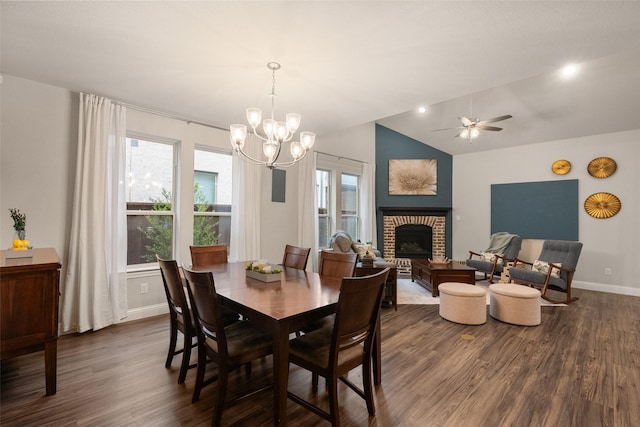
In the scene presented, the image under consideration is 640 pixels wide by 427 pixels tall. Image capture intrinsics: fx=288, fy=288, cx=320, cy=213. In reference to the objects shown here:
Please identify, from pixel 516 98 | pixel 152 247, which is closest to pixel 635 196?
pixel 516 98

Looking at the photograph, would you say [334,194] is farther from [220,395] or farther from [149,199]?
[220,395]

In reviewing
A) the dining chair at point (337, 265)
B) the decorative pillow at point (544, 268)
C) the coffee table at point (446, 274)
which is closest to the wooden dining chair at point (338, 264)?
the dining chair at point (337, 265)

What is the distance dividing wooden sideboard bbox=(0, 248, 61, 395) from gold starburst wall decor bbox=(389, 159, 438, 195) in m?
6.05

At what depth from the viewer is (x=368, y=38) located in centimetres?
217

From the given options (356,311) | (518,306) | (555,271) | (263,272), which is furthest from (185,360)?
(555,271)

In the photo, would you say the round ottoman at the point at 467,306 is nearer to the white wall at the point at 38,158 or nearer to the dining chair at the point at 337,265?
the dining chair at the point at 337,265

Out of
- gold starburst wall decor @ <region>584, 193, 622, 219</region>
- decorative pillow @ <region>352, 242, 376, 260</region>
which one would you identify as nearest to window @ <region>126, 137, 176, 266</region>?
decorative pillow @ <region>352, 242, 376, 260</region>

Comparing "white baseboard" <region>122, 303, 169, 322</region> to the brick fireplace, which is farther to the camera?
the brick fireplace

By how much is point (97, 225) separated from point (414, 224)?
230 inches

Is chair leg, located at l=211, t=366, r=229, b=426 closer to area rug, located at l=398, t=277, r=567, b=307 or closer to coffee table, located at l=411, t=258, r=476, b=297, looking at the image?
area rug, located at l=398, t=277, r=567, b=307

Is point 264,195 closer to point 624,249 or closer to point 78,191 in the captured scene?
point 78,191

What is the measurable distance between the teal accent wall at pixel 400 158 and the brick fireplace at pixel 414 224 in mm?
144

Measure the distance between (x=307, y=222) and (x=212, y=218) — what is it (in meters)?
1.57

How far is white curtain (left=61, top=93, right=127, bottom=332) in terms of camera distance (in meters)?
2.97
